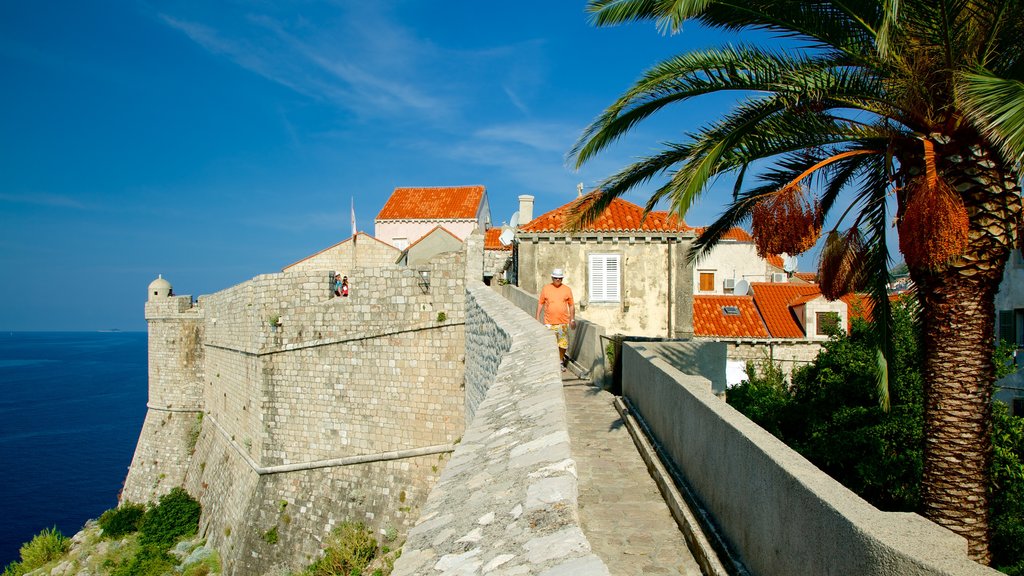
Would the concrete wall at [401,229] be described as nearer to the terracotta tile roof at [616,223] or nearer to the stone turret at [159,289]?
the stone turret at [159,289]

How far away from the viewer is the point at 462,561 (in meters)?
2.38

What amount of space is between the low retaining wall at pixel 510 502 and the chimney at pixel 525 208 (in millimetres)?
19891

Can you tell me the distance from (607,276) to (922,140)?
13705 millimetres

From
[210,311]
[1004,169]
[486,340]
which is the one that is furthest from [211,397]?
[1004,169]

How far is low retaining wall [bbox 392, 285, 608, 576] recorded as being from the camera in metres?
2.20

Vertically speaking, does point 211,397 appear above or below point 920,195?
below

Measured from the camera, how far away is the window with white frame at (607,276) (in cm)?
1925

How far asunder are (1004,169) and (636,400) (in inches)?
180

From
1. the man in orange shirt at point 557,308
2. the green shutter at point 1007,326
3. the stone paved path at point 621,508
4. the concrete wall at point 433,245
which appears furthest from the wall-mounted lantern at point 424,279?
the green shutter at point 1007,326

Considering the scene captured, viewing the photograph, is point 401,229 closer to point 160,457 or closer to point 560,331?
point 160,457

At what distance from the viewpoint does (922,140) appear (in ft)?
18.5

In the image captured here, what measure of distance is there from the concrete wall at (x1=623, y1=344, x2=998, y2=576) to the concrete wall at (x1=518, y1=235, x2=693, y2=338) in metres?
13.3

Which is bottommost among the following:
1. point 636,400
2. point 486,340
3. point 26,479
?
point 26,479

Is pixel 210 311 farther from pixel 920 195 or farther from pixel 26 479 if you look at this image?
pixel 26 479
